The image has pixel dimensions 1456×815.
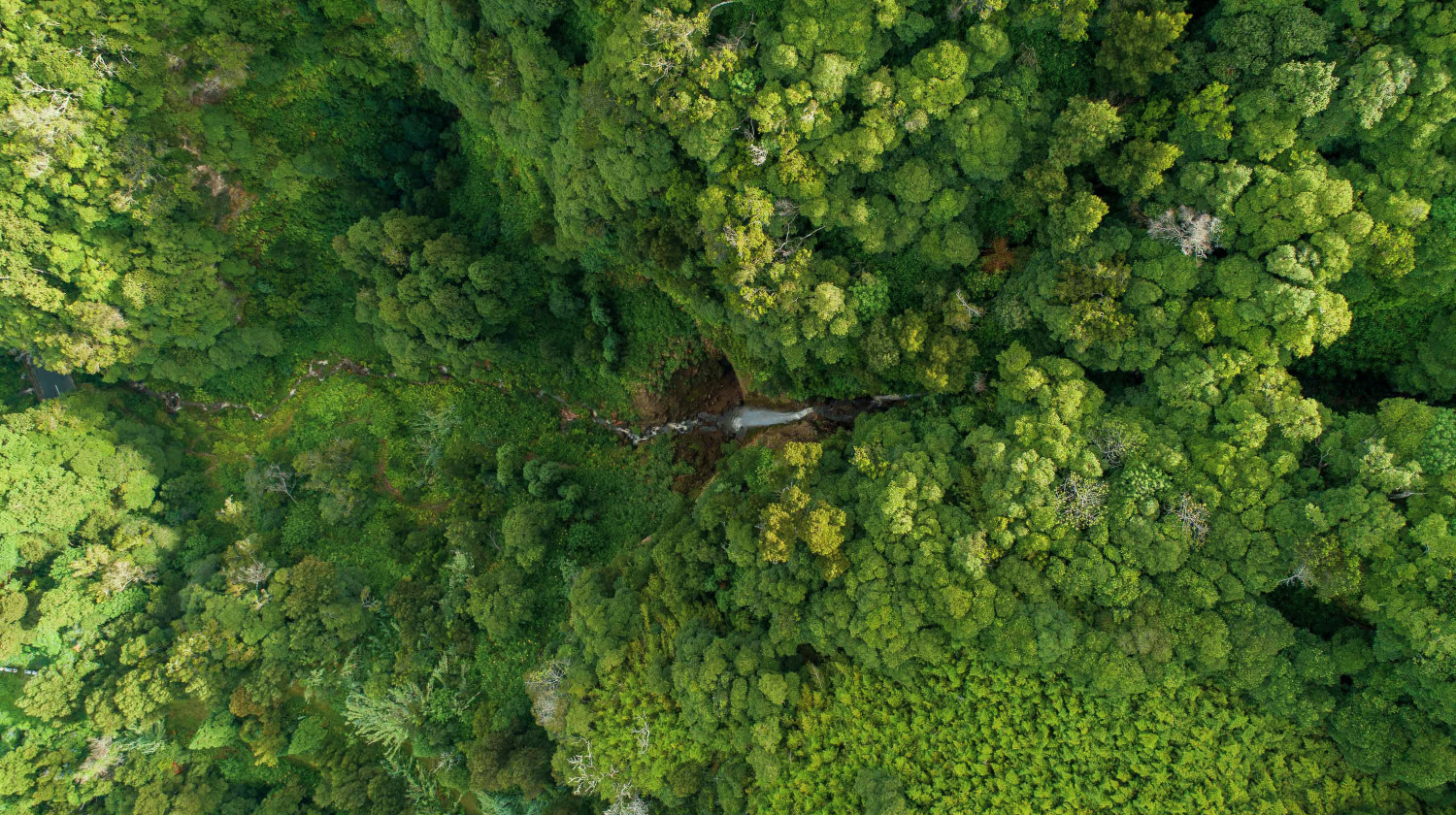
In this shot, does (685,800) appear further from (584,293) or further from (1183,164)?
(1183,164)

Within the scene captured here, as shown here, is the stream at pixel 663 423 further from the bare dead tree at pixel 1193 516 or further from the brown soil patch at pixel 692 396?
the bare dead tree at pixel 1193 516

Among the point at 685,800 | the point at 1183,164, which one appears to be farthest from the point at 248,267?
the point at 1183,164

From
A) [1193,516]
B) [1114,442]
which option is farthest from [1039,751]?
[1114,442]

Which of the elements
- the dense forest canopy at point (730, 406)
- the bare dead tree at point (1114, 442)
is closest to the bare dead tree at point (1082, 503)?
the dense forest canopy at point (730, 406)

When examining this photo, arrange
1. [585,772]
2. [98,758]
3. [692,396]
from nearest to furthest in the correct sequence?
[585,772]
[98,758]
[692,396]

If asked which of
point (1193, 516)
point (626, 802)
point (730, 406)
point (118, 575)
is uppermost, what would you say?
point (1193, 516)

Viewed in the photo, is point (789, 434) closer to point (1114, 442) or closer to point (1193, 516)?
point (1114, 442)
